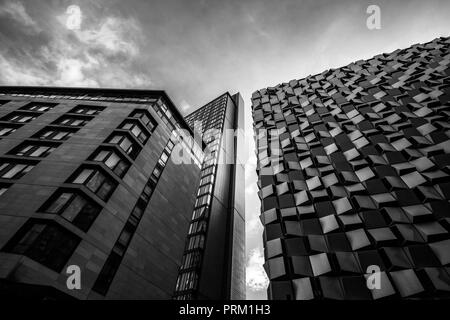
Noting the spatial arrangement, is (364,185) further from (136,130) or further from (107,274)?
(136,130)

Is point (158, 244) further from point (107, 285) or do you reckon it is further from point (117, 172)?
point (117, 172)

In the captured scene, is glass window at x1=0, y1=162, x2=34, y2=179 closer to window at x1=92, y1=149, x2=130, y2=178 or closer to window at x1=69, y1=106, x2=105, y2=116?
window at x1=92, y1=149, x2=130, y2=178

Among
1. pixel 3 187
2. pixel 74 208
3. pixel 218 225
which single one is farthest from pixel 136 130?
pixel 218 225

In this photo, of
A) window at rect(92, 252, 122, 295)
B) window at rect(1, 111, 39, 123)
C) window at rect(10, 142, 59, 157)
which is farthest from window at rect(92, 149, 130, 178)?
window at rect(1, 111, 39, 123)

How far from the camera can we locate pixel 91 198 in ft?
65.4

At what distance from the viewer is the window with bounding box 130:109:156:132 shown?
101 ft

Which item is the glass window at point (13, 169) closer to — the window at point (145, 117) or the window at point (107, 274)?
the window at point (107, 274)

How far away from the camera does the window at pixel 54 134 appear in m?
26.8

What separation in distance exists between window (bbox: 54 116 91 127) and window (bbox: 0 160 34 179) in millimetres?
7877

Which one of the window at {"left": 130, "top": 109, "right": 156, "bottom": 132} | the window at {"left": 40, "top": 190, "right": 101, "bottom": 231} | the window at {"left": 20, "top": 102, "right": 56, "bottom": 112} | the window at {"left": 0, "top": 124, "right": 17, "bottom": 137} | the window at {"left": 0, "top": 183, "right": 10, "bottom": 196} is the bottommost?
the window at {"left": 40, "top": 190, "right": 101, "bottom": 231}

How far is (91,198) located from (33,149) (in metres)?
10.9

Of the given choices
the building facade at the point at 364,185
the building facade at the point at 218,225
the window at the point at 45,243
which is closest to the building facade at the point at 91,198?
the window at the point at 45,243

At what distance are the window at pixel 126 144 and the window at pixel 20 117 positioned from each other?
13.1m
